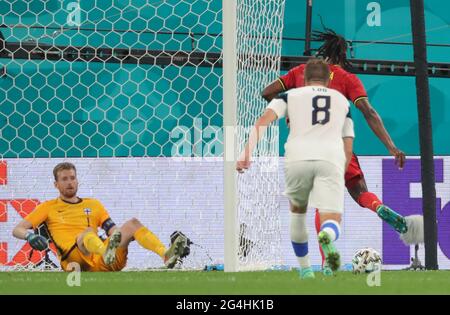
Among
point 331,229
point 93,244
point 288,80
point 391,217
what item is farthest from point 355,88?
point 93,244

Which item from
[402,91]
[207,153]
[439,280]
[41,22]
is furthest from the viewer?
[402,91]

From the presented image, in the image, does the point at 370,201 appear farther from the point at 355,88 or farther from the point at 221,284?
the point at 221,284

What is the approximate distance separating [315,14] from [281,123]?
222 cm

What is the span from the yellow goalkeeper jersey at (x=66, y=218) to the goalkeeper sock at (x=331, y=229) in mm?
2837

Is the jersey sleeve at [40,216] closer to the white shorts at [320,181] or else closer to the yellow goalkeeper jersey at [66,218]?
the yellow goalkeeper jersey at [66,218]

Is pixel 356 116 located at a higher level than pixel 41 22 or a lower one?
lower

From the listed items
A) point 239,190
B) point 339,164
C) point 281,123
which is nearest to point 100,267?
point 239,190

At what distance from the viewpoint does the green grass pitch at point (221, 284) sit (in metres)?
5.91

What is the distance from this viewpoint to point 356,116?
17172 mm

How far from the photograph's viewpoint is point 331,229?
255 inches

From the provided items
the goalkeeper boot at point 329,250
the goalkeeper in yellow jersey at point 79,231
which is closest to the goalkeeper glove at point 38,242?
the goalkeeper in yellow jersey at point 79,231

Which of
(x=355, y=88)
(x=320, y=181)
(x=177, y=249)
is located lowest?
(x=177, y=249)

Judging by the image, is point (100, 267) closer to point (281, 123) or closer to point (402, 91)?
point (281, 123)

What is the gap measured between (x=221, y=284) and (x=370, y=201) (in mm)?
2233
